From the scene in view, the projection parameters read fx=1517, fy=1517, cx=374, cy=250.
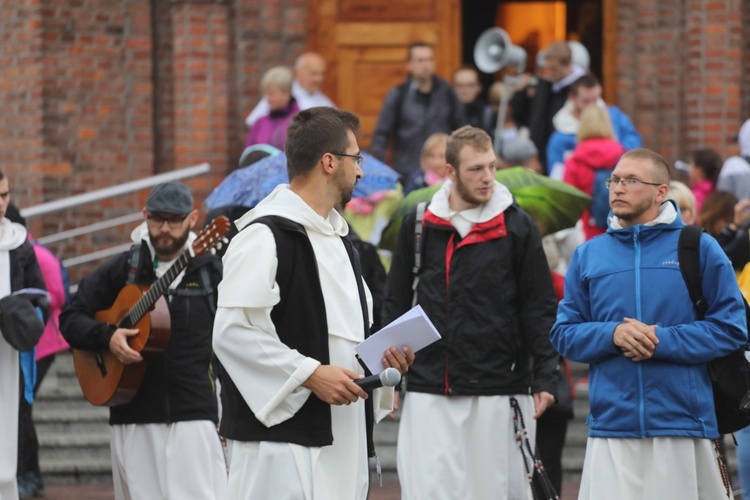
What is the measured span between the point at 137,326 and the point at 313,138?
102 inches

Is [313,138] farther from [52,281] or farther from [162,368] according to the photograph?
[52,281]

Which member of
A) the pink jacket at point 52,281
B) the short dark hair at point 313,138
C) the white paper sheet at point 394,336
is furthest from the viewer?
the pink jacket at point 52,281

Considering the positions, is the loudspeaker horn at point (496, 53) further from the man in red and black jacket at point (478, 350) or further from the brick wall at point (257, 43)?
the man in red and black jacket at point (478, 350)

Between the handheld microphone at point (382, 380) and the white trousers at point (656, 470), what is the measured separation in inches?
59.1

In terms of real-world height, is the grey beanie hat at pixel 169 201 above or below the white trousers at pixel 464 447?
above

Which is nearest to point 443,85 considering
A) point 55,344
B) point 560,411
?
point 55,344

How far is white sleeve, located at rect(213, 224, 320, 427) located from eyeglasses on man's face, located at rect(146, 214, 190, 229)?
2565 millimetres

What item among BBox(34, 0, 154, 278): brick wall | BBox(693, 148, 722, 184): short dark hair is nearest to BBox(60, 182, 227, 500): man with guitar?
BBox(693, 148, 722, 184): short dark hair

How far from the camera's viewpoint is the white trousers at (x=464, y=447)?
732 cm

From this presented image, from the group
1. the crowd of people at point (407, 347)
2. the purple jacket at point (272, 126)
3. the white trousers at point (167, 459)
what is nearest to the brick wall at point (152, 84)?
the purple jacket at point (272, 126)

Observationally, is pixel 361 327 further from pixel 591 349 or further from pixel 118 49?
pixel 118 49

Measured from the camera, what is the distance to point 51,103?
46.5 feet

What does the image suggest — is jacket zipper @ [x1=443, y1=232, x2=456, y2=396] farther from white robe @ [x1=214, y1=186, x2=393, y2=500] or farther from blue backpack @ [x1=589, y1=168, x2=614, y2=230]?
blue backpack @ [x1=589, y1=168, x2=614, y2=230]

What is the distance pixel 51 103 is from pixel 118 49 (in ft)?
2.82
